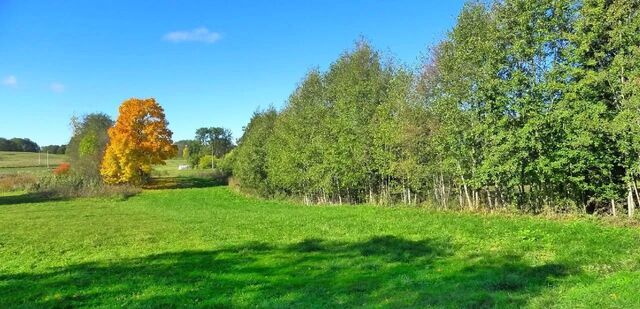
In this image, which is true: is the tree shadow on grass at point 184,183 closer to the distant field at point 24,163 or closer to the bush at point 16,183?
the bush at point 16,183

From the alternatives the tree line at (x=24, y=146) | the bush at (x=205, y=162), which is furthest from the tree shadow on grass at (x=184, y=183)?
the tree line at (x=24, y=146)

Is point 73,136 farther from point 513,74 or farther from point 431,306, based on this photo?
point 431,306

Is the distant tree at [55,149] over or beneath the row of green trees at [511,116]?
over

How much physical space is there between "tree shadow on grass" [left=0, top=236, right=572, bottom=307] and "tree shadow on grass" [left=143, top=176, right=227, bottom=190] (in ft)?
158

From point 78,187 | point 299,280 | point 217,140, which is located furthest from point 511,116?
point 217,140

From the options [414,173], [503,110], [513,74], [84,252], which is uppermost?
[513,74]

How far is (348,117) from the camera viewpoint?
28359 millimetres

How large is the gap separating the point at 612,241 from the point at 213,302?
10.4 metres

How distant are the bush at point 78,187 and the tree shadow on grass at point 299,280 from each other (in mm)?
38821

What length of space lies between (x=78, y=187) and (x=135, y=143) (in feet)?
27.3

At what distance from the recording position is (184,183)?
65.4 meters

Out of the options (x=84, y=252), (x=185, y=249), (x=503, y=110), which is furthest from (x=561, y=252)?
(x=84, y=252)

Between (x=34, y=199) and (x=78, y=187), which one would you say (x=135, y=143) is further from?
(x=34, y=199)

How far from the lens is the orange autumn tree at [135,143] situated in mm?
53075
